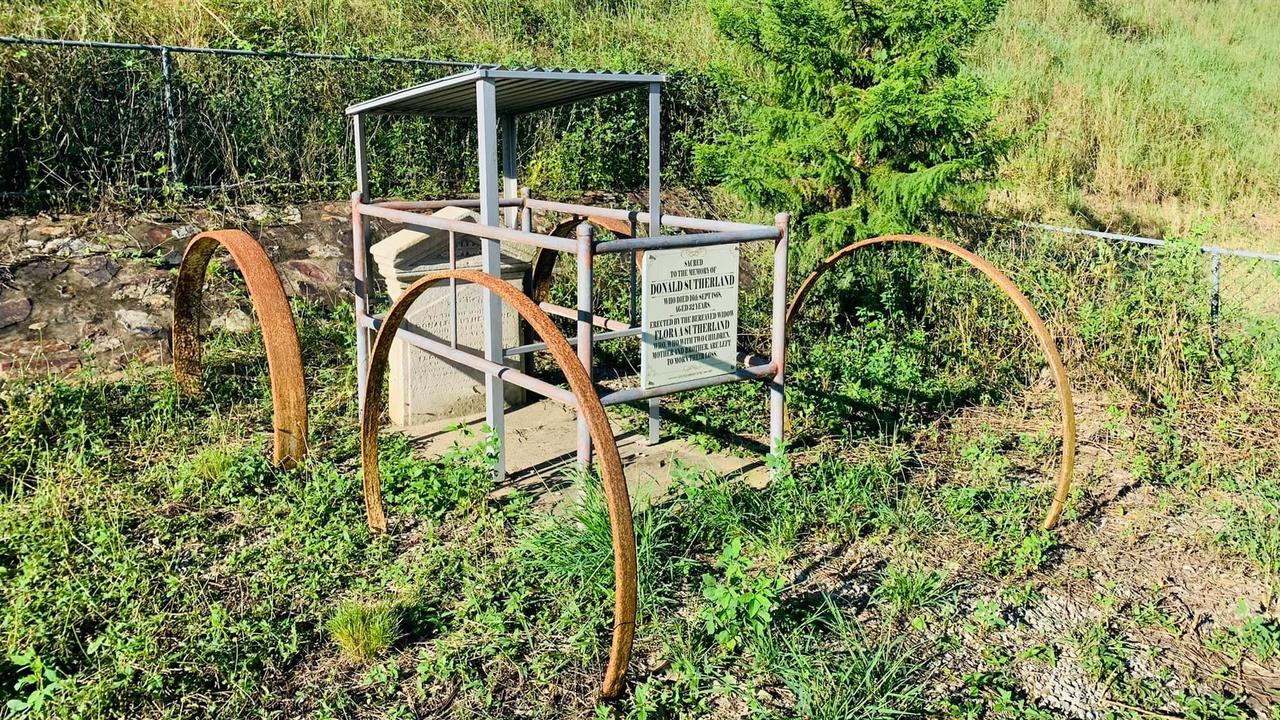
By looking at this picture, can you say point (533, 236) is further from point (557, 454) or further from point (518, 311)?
point (557, 454)

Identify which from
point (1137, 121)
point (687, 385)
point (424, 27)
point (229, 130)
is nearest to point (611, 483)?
point (687, 385)

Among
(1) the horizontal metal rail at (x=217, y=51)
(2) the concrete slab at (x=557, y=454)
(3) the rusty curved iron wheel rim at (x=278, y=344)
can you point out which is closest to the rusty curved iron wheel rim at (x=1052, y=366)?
(2) the concrete slab at (x=557, y=454)

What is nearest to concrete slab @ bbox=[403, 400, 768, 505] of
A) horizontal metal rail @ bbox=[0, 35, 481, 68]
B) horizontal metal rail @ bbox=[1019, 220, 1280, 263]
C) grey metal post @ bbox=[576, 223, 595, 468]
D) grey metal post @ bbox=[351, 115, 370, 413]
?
grey metal post @ bbox=[351, 115, 370, 413]

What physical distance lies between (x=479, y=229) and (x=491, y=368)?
61 cm

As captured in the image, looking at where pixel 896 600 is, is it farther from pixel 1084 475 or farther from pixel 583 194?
pixel 583 194

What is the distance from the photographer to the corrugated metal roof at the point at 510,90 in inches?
180

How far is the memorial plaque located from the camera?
430 centimetres

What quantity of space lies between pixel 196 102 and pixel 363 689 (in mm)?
6390

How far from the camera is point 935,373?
6.46m

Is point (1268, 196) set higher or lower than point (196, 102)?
lower

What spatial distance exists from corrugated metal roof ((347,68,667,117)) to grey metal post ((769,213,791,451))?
3.37 feet

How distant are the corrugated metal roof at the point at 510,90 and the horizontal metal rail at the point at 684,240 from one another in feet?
3.07

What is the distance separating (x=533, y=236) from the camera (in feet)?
14.0

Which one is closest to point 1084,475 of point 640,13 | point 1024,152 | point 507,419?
point 507,419
